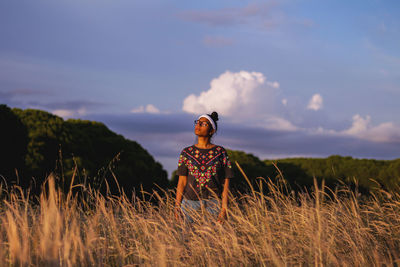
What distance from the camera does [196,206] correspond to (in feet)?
17.8

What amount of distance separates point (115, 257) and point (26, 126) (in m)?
13.5

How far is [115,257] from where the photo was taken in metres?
4.48

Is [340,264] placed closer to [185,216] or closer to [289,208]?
[289,208]

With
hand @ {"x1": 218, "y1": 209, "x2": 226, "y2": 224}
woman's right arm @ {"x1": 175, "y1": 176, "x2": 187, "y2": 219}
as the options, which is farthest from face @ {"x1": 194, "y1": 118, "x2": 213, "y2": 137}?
hand @ {"x1": 218, "y1": 209, "x2": 226, "y2": 224}

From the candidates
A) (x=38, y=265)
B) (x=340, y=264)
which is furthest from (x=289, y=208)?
(x=38, y=265)

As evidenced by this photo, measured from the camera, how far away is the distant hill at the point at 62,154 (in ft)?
51.0

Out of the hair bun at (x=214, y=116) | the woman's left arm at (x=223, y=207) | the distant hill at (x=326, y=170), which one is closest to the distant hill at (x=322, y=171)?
the distant hill at (x=326, y=170)

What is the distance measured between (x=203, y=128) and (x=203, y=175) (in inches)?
24.1

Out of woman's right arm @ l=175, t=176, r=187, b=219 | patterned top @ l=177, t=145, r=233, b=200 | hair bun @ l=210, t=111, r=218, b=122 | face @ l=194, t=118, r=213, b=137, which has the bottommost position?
woman's right arm @ l=175, t=176, r=187, b=219

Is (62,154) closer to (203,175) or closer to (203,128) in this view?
(203,128)

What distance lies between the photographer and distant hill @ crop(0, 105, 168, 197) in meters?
15.5

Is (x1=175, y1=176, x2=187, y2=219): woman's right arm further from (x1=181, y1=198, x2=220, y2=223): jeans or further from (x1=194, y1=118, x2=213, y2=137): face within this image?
(x1=194, y1=118, x2=213, y2=137): face

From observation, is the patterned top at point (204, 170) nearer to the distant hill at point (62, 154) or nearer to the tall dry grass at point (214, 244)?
the tall dry grass at point (214, 244)

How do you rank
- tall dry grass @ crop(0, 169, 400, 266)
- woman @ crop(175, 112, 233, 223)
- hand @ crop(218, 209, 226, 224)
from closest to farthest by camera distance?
tall dry grass @ crop(0, 169, 400, 266) < hand @ crop(218, 209, 226, 224) < woman @ crop(175, 112, 233, 223)
